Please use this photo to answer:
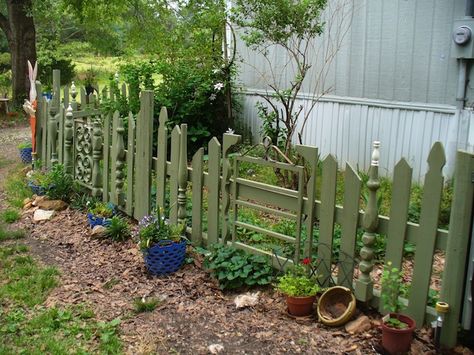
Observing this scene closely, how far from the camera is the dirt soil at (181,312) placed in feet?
10.8

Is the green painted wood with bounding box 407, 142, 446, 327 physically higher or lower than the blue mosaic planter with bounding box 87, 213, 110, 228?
higher

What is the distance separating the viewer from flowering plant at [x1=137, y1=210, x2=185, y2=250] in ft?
14.2

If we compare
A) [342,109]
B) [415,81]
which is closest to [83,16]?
[342,109]

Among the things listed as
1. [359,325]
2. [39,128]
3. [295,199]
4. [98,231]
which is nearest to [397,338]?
[359,325]

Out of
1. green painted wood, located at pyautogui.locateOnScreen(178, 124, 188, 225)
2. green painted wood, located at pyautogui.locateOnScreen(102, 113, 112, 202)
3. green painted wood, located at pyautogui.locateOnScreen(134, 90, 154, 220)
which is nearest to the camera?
green painted wood, located at pyautogui.locateOnScreen(178, 124, 188, 225)

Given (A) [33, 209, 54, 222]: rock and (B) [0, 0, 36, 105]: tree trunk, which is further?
(B) [0, 0, 36, 105]: tree trunk

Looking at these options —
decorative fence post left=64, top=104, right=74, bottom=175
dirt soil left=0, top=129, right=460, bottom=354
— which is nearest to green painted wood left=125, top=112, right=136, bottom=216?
dirt soil left=0, top=129, right=460, bottom=354

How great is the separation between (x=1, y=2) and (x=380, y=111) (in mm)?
19681

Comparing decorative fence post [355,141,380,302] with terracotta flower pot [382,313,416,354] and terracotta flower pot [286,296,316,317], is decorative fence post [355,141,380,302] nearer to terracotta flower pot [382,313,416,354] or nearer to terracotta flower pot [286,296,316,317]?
terracotta flower pot [286,296,316,317]

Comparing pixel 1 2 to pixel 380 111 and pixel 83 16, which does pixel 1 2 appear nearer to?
pixel 83 16

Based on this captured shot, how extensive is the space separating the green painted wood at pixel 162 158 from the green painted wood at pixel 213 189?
2.19ft

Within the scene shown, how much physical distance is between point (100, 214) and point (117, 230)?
0.41m

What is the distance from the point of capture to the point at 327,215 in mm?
3672

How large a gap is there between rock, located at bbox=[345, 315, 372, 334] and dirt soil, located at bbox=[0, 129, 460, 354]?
0.04 m
